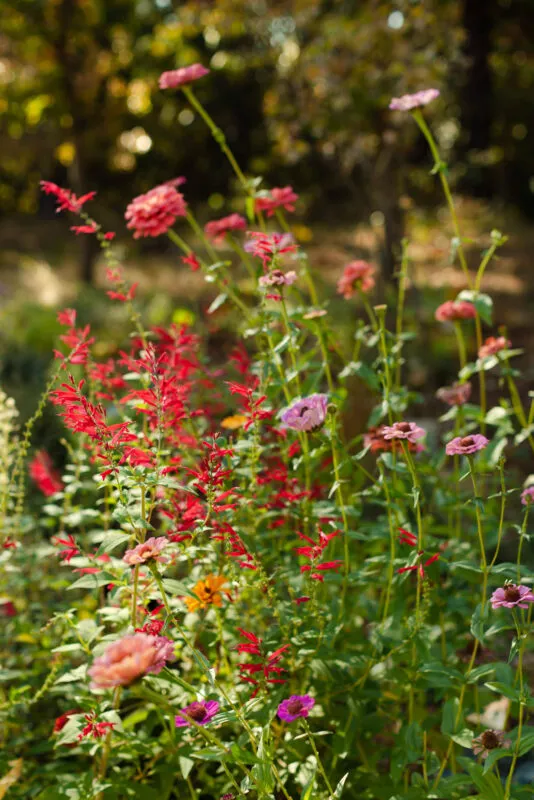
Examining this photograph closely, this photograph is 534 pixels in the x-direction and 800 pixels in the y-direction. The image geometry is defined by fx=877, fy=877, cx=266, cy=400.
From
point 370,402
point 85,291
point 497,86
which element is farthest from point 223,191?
point 370,402

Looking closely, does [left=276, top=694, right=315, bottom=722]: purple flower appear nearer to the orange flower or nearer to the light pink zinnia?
the orange flower

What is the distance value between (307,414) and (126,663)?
59 centimetres

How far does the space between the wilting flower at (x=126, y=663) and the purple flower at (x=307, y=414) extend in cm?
50

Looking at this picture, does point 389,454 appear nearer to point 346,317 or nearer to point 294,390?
point 294,390

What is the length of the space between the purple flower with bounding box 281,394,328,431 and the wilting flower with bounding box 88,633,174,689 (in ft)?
1.65

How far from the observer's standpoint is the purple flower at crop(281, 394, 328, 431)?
145cm

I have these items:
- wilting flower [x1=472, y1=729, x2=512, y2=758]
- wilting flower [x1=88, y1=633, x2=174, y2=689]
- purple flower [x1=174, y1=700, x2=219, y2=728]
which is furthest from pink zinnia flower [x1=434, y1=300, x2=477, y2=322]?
wilting flower [x1=88, y1=633, x2=174, y2=689]

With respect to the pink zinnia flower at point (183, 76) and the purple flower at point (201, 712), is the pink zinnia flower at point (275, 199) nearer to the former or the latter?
the pink zinnia flower at point (183, 76)

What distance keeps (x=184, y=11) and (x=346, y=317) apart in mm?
2216

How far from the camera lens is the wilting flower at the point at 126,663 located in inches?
38.1

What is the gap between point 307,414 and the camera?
1448mm

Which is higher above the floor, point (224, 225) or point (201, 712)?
point (224, 225)

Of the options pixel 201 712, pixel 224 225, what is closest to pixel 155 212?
pixel 224 225

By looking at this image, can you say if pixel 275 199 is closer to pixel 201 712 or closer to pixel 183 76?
pixel 183 76
